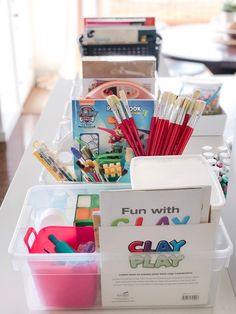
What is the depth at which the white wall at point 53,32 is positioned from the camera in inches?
136

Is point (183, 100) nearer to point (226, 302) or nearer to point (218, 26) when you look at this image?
point (226, 302)

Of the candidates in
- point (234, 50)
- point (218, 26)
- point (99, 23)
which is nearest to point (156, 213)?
point (99, 23)

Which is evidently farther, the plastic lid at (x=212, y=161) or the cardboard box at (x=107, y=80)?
the cardboard box at (x=107, y=80)

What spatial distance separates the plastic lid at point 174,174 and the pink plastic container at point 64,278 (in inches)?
4.8

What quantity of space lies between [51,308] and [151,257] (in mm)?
171

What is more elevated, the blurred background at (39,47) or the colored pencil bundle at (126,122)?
the colored pencil bundle at (126,122)

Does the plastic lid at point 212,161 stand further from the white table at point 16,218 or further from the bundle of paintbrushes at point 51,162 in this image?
the bundle of paintbrushes at point 51,162

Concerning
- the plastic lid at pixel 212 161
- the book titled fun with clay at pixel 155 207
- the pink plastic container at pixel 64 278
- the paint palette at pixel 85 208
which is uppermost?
the book titled fun with clay at pixel 155 207

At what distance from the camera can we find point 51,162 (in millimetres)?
829

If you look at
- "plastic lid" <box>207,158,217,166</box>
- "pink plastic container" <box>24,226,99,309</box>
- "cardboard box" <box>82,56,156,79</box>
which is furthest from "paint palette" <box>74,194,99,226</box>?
"cardboard box" <box>82,56,156,79</box>

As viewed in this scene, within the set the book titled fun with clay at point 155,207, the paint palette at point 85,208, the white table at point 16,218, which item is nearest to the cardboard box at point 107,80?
the white table at point 16,218

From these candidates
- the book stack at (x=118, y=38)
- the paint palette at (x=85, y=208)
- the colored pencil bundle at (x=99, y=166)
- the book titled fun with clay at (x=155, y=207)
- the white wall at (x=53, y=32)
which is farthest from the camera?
the white wall at (x=53, y=32)

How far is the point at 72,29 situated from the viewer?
362 centimetres

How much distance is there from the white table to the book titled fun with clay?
0.49 feet
